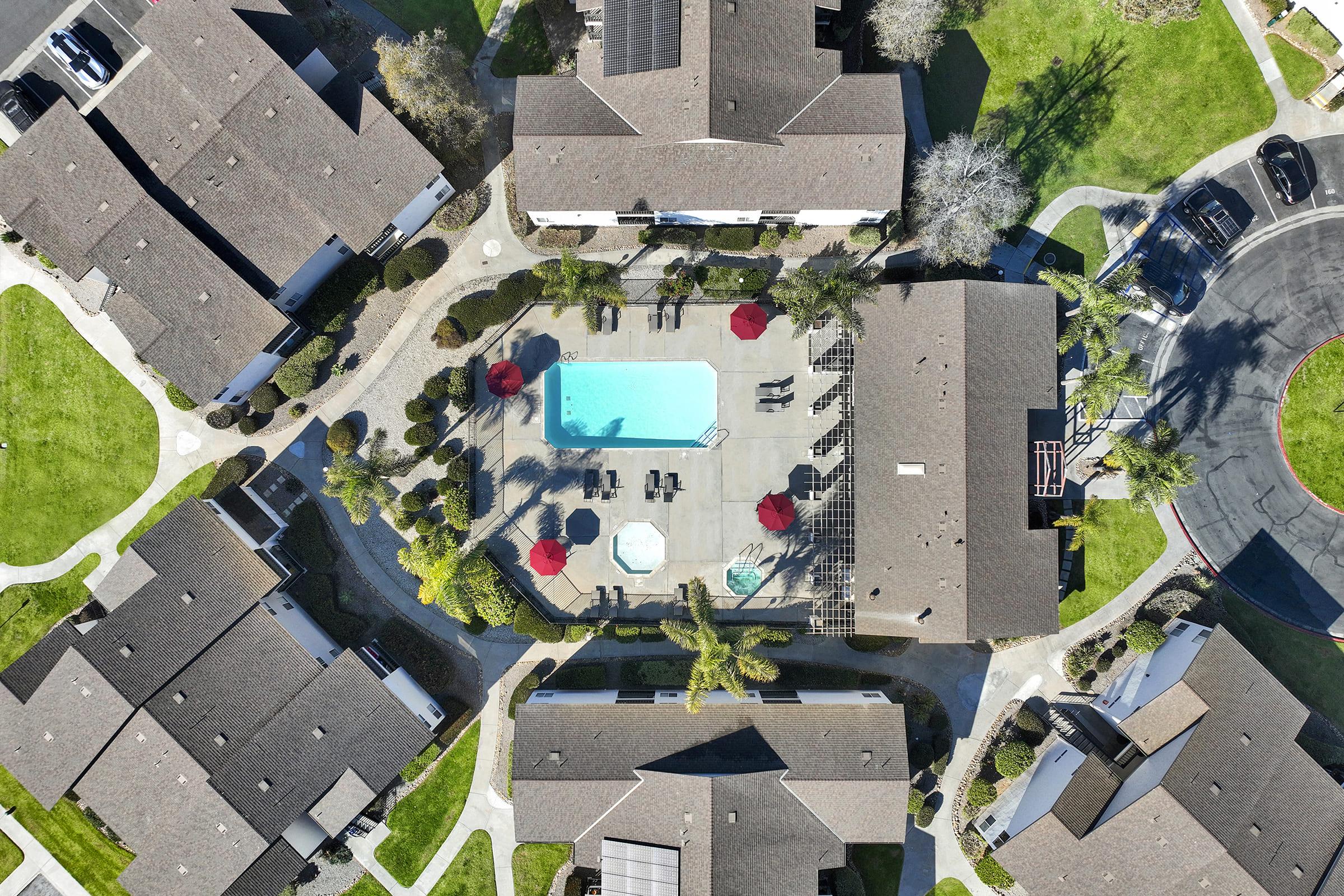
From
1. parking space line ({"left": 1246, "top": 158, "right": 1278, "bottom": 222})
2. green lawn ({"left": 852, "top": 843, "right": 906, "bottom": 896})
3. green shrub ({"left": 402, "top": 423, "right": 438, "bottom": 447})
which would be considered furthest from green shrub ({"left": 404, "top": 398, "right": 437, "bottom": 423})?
parking space line ({"left": 1246, "top": 158, "right": 1278, "bottom": 222})

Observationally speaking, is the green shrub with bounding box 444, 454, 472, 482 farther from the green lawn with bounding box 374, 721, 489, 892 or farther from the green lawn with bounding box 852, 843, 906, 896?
the green lawn with bounding box 852, 843, 906, 896

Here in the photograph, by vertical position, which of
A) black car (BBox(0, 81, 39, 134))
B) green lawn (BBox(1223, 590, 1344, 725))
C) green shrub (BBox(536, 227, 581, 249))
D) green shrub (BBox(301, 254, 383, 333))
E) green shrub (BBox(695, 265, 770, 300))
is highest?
black car (BBox(0, 81, 39, 134))

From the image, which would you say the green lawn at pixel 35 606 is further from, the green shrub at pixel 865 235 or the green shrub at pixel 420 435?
the green shrub at pixel 865 235

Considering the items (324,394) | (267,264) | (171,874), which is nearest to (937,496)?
(324,394)

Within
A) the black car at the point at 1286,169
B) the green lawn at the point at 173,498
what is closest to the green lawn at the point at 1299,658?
the black car at the point at 1286,169

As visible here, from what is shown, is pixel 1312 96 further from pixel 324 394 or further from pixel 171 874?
pixel 171 874

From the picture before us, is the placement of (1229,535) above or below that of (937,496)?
below

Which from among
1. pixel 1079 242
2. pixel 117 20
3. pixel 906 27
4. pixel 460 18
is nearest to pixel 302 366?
pixel 460 18
